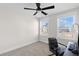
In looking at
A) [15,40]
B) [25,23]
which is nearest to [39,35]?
[25,23]

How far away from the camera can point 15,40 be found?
3.22m

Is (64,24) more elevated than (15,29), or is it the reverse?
(64,24)

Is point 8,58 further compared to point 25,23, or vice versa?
point 25,23

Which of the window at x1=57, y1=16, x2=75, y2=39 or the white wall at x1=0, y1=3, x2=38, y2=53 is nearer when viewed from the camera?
the window at x1=57, y1=16, x2=75, y2=39

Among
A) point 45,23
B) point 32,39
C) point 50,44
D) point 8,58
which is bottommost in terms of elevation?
point 50,44

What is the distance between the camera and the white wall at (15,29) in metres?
3.09

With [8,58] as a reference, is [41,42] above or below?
below

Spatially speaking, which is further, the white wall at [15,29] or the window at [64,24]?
the white wall at [15,29]

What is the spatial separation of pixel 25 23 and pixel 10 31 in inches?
27.4

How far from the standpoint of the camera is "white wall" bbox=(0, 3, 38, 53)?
3090 millimetres

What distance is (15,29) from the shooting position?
130 inches

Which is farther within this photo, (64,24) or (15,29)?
(15,29)

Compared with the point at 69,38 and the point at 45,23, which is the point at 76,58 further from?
the point at 69,38

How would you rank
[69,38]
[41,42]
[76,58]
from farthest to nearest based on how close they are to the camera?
1. [69,38]
2. [41,42]
3. [76,58]
